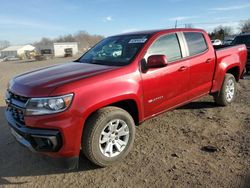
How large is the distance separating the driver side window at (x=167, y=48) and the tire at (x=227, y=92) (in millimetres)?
1771

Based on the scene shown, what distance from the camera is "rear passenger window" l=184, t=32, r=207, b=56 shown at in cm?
518

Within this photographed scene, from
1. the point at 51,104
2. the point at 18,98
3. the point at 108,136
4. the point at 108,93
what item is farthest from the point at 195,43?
the point at 18,98

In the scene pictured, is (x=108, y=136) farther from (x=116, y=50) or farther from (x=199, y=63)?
(x=199, y=63)

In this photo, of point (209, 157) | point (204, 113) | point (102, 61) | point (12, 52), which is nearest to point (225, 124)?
point (204, 113)

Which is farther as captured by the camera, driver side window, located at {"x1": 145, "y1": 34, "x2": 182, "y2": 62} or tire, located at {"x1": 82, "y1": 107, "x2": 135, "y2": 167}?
driver side window, located at {"x1": 145, "y1": 34, "x2": 182, "y2": 62}

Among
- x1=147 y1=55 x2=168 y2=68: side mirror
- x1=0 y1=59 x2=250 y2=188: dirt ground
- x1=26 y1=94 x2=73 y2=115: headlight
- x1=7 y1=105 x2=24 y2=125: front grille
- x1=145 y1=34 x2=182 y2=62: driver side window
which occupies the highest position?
x1=145 y1=34 x2=182 y2=62: driver side window

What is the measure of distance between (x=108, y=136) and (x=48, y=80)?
1096 mm

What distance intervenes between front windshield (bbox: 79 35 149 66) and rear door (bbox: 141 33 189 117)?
25 centimetres

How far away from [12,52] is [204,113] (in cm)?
12439

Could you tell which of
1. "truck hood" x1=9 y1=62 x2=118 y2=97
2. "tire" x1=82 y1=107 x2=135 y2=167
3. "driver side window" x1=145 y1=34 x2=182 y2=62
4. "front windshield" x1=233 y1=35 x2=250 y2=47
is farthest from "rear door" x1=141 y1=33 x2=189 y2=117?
"front windshield" x1=233 y1=35 x2=250 y2=47

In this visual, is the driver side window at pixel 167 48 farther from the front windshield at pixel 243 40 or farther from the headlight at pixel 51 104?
the front windshield at pixel 243 40

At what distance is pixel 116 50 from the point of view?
4.73 m

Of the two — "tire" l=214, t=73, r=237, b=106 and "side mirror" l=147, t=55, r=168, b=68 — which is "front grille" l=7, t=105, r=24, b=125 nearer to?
"side mirror" l=147, t=55, r=168, b=68

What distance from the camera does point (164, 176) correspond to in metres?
3.51
